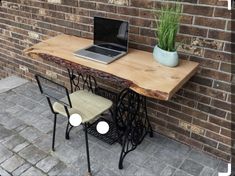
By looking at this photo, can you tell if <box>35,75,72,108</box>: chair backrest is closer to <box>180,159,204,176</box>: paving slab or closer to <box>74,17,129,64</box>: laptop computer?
<box>74,17,129,64</box>: laptop computer

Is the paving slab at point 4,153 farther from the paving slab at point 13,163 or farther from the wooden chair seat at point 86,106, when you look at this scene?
the wooden chair seat at point 86,106

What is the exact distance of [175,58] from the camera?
74.6 inches

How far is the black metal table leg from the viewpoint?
2.18m

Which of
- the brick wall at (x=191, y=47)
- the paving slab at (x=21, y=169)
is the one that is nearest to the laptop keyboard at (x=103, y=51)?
the brick wall at (x=191, y=47)

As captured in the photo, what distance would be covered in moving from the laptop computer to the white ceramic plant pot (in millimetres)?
309

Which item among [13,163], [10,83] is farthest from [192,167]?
[10,83]

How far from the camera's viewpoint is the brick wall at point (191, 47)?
193cm

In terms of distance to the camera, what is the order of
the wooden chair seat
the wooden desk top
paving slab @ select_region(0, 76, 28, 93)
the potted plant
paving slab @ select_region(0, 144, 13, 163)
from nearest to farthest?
the wooden desk top < the potted plant < the wooden chair seat < paving slab @ select_region(0, 144, 13, 163) < paving slab @ select_region(0, 76, 28, 93)

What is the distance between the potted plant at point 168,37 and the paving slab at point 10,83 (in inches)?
84.2

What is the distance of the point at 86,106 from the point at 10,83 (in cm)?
→ 177

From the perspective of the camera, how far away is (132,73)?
6.08 ft

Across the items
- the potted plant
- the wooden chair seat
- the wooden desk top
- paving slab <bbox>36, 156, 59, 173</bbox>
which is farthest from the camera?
paving slab <bbox>36, 156, 59, 173</bbox>

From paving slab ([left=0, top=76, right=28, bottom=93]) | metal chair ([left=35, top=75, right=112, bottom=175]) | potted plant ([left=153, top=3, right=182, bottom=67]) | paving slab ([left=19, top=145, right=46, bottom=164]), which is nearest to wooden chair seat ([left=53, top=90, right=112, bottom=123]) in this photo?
metal chair ([left=35, top=75, right=112, bottom=175])

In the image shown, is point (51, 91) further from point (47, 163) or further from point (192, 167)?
point (192, 167)
